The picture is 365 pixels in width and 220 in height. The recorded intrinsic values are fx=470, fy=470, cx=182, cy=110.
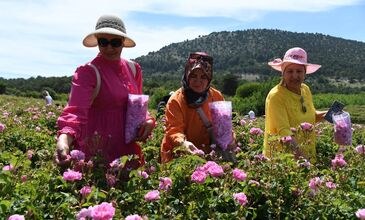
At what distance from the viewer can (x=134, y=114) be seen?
3.00 meters

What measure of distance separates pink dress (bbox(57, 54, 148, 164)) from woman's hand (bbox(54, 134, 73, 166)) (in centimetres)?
6

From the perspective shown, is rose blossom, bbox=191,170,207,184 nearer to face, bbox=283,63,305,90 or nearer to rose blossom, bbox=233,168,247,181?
rose blossom, bbox=233,168,247,181

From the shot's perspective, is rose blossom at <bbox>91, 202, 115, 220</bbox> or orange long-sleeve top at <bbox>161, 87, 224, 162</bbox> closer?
rose blossom at <bbox>91, 202, 115, 220</bbox>

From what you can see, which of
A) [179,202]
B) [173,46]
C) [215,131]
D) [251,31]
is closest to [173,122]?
[215,131]

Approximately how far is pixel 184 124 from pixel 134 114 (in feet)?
1.84

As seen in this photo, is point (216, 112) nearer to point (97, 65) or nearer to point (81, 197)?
point (97, 65)

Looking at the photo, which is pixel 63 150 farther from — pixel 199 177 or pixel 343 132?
pixel 343 132

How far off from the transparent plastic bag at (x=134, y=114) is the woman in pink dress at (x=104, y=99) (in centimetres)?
4

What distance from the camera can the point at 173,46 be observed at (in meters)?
154

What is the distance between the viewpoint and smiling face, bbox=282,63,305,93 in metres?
3.90

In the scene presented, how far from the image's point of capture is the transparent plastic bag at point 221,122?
3.28m

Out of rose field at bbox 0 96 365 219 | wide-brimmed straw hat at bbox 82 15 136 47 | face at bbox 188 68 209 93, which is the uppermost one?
wide-brimmed straw hat at bbox 82 15 136 47

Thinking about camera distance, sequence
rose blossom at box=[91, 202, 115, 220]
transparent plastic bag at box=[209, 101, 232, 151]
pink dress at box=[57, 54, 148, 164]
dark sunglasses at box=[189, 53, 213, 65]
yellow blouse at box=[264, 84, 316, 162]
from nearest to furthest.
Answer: rose blossom at box=[91, 202, 115, 220], pink dress at box=[57, 54, 148, 164], transparent plastic bag at box=[209, 101, 232, 151], dark sunglasses at box=[189, 53, 213, 65], yellow blouse at box=[264, 84, 316, 162]

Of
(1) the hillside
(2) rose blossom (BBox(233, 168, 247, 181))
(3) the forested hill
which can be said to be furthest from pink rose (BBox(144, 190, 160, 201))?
(3) the forested hill
